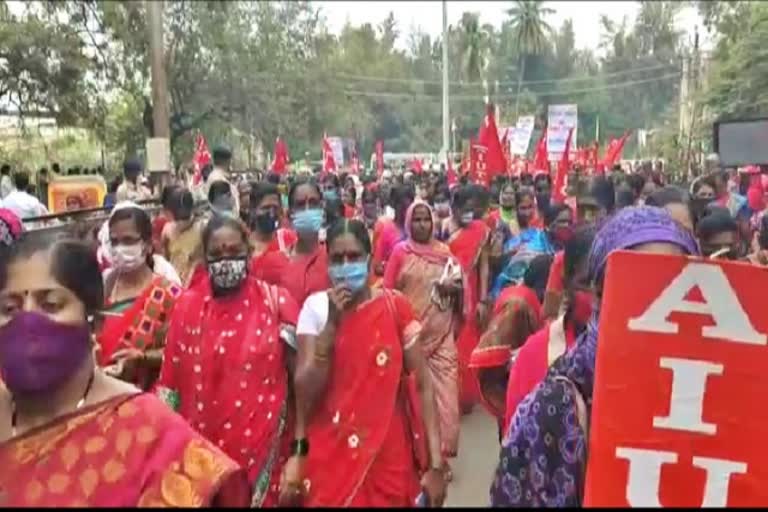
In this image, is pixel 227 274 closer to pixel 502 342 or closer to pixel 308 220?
pixel 502 342

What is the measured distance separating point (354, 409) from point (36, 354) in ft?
6.15

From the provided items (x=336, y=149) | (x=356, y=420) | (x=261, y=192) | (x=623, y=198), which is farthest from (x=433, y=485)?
(x=336, y=149)

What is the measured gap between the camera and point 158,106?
54.9 ft

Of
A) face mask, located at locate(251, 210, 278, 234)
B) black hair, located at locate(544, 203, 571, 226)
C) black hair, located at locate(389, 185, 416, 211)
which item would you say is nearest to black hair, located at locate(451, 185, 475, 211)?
black hair, located at locate(389, 185, 416, 211)

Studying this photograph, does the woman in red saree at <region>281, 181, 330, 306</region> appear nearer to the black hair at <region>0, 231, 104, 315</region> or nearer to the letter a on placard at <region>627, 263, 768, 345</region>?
the black hair at <region>0, 231, 104, 315</region>

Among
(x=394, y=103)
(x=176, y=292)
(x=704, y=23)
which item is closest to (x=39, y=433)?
(x=176, y=292)

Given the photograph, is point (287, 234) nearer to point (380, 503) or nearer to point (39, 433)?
point (380, 503)

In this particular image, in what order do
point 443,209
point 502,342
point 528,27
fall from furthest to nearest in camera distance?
point 528,27 < point 443,209 < point 502,342

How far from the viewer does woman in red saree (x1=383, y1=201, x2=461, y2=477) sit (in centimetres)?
638

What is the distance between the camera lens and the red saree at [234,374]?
4141 millimetres

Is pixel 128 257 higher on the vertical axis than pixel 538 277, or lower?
higher

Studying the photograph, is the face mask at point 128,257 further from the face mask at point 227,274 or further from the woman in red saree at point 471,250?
the woman in red saree at point 471,250

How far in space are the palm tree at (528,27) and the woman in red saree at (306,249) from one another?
73.0 metres

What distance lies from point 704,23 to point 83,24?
2273 cm
